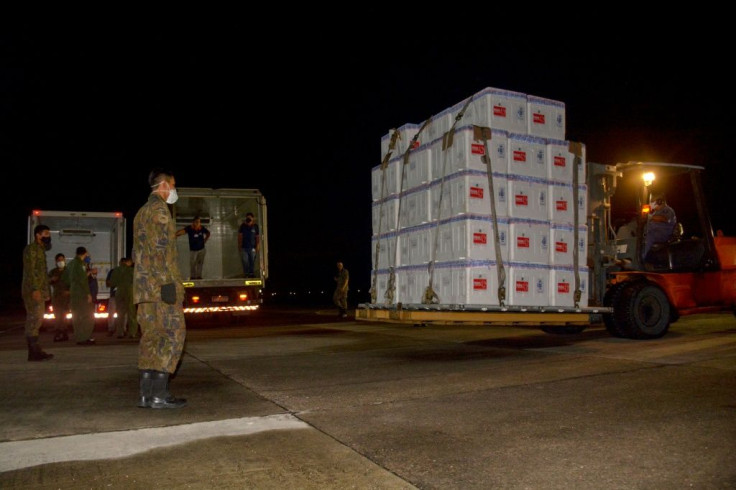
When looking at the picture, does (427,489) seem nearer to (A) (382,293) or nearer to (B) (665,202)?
(A) (382,293)

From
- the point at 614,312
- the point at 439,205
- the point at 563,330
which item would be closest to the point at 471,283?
the point at 439,205

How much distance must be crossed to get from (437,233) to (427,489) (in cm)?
589

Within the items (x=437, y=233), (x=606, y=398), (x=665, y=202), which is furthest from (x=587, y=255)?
(x=606, y=398)

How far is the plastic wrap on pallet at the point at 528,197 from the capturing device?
888cm

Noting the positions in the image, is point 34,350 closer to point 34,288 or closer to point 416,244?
point 34,288

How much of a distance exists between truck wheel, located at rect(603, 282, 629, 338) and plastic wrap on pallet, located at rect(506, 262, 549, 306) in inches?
65.4

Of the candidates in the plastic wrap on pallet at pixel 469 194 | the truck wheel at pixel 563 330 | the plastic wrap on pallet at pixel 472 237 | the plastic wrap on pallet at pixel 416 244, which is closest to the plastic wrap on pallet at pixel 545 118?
the plastic wrap on pallet at pixel 469 194

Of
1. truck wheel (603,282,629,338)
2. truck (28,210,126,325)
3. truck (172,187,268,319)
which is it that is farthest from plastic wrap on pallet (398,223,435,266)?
truck (28,210,126,325)

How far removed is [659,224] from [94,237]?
14081 mm

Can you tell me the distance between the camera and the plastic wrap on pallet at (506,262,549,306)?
29.0 ft

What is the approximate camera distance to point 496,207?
873 cm

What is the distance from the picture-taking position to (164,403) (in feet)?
17.4

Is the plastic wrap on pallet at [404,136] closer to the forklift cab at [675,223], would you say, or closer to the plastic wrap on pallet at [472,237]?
the plastic wrap on pallet at [472,237]

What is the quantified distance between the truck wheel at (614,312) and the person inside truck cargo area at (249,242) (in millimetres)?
9319
